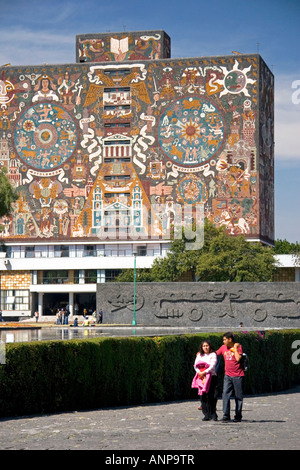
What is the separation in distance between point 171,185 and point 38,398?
6921 cm

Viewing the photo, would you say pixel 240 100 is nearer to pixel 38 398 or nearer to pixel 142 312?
pixel 142 312

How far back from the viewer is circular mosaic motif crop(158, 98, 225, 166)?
8356 cm

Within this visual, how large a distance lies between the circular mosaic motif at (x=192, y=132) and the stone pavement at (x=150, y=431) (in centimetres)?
6733

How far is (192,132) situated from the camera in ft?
275

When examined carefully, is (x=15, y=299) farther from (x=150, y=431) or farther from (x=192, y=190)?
(x=150, y=431)

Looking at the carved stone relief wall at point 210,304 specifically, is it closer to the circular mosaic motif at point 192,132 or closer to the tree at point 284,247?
the circular mosaic motif at point 192,132

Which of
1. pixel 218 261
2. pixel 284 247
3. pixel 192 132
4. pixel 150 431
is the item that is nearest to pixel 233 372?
pixel 150 431

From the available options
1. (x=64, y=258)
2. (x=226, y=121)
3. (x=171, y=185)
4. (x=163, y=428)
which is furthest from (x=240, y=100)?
(x=163, y=428)

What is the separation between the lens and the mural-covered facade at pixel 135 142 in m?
83.5

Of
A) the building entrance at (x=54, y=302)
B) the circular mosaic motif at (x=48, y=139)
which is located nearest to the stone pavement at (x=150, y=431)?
the circular mosaic motif at (x=48, y=139)

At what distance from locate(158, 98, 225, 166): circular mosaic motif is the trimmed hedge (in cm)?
6257

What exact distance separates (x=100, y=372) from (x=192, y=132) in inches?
2687

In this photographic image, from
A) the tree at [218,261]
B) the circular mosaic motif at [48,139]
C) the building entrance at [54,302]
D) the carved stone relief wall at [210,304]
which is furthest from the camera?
the building entrance at [54,302]

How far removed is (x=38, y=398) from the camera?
50.9 ft
